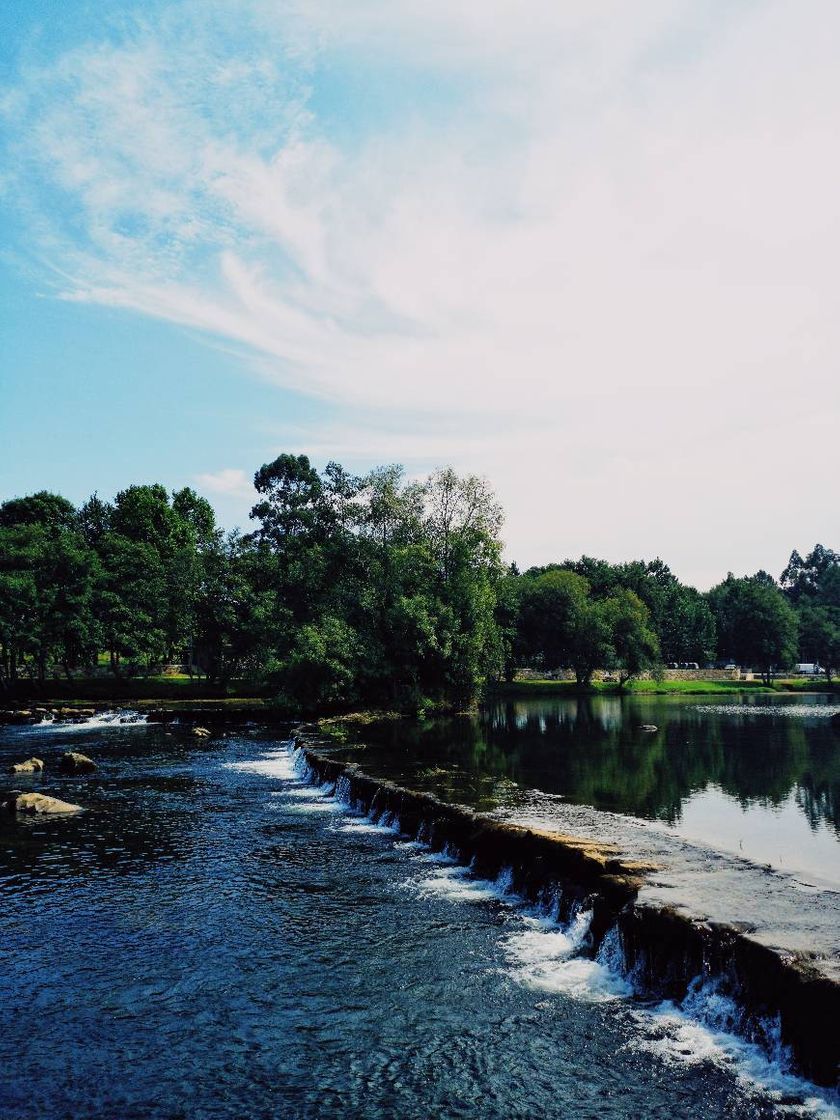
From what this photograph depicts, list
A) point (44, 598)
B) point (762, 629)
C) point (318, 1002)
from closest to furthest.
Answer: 1. point (318, 1002)
2. point (44, 598)
3. point (762, 629)

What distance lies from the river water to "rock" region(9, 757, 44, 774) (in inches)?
571

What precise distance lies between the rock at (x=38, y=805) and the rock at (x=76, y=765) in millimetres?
8373

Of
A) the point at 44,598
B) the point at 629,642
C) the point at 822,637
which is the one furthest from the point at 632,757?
the point at 822,637

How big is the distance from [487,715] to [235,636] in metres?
28.3

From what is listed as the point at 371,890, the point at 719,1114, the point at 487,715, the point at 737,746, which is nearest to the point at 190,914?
the point at 371,890

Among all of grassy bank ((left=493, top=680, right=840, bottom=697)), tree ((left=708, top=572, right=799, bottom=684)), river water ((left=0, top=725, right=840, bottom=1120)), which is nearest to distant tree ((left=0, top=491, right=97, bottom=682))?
grassy bank ((left=493, top=680, right=840, bottom=697))

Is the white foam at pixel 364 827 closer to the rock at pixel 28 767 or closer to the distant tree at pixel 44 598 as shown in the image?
the rock at pixel 28 767

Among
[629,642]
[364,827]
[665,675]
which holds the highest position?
[629,642]

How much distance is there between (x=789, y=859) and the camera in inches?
765

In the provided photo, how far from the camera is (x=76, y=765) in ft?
118

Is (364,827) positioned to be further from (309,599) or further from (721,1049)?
(309,599)

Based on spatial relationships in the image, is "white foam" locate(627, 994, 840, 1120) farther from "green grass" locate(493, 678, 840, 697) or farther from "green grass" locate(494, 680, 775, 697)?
"green grass" locate(494, 680, 775, 697)

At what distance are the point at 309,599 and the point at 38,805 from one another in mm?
51249

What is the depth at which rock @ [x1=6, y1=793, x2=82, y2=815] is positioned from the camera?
2684cm
